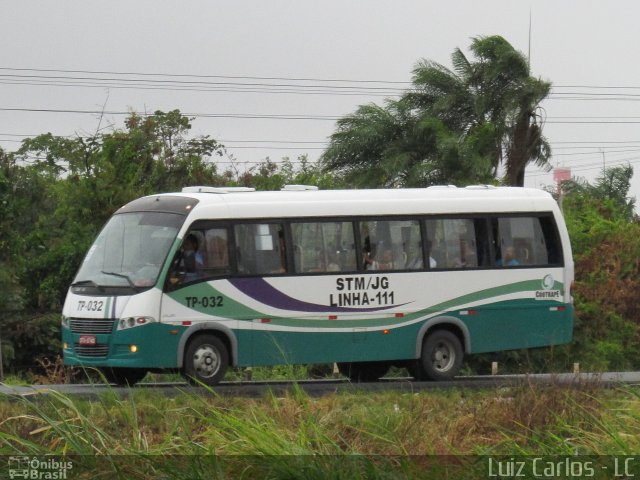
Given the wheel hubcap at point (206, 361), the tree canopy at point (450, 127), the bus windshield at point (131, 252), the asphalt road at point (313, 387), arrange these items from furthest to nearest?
the tree canopy at point (450, 127)
the wheel hubcap at point (206, 361)
the bus windshield at point (131, 252)
the asphalt road at point (313, 387)

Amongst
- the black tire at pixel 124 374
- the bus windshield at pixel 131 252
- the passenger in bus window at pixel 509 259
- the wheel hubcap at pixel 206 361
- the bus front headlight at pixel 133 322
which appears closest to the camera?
the bus front headlight at pixel 133 322

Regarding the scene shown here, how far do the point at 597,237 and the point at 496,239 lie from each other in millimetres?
21334

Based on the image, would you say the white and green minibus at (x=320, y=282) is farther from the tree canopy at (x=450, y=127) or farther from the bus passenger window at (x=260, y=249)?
the tree canopy at (x=450, y=127)

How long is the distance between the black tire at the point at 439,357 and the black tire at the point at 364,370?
0.89 meters

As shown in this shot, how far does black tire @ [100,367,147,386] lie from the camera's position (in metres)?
20.5

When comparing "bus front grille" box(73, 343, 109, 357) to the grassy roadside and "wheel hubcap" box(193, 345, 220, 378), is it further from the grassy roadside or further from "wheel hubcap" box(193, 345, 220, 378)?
the grassy roadside

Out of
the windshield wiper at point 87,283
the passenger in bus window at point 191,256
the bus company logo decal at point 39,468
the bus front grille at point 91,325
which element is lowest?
the bus company logo decal at point 39,468

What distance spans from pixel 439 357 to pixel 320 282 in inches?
94.6

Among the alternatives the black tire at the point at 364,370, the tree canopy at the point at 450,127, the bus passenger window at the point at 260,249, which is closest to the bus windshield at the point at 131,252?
the bus passenger window at the point at 260,249

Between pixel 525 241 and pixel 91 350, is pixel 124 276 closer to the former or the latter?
pixel 91 350

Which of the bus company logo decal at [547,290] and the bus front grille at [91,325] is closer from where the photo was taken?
the bus front grille at [91,325]

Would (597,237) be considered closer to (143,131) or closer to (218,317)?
(143,131)

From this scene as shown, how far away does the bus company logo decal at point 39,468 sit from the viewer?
1102 cm

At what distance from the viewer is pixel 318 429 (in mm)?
11805
